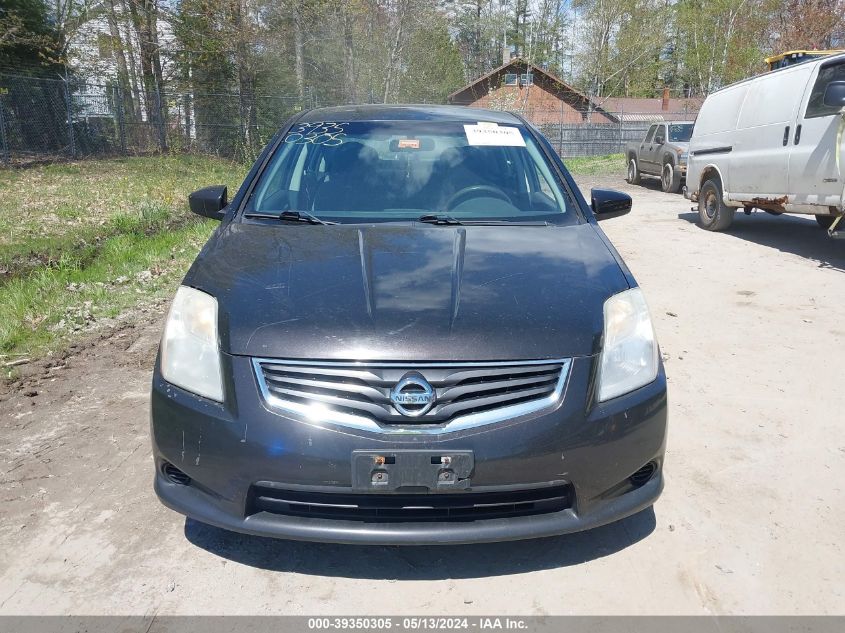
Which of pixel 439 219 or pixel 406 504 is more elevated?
pixel 439 219

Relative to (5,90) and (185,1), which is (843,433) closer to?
(5,90)

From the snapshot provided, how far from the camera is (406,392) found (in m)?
2.18

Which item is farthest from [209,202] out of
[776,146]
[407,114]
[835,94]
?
[776,146]

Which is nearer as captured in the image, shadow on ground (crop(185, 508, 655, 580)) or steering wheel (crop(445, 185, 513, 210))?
shadow on ground (crop(185, 508, 655, 580))

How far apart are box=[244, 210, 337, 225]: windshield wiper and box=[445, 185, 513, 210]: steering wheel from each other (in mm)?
680

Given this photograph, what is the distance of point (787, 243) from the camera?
364 inches

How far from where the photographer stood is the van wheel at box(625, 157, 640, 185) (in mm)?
18812

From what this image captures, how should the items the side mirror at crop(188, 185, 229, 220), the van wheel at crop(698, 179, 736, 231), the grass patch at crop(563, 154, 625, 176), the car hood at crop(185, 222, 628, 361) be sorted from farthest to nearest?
the grass patch at crop(563, 154, 625, 176)
the van wheel at crop(698, 179, 736, 231)
the side mirror at crop(188, 185, 229, 220)
the car hood at crop(185, 222, 628, 361)

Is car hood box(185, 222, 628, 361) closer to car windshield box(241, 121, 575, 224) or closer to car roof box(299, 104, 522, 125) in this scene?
car windshield box(241, 121, 575, 224)

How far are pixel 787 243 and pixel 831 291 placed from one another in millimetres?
2908

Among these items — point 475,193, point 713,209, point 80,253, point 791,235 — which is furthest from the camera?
point 713,209

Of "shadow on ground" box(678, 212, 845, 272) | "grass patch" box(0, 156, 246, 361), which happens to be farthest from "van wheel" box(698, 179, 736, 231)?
"grass patch" box(0, 156, 246, 361)

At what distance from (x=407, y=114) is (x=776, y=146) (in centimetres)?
625

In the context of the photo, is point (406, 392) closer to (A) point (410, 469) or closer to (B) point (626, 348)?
(A) point (410, 469)
